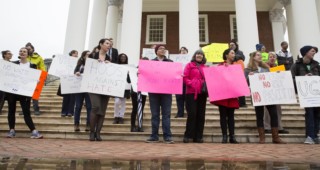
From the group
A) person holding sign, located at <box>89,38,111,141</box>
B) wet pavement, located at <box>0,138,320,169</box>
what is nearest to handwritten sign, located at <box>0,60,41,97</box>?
person holding sign, located at <box>89,38,111,141</box>

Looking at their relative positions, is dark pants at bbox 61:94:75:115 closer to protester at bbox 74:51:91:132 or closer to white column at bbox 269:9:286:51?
protester at bbox 74:51:91:132

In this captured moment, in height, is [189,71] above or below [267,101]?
above

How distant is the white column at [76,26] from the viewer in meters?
15.4

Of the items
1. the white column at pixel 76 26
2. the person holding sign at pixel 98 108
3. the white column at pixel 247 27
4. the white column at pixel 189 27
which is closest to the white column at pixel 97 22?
the white column at pixel 76 26

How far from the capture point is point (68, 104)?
789 centimetres

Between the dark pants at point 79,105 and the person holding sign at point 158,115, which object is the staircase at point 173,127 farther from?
the person holding sign at point 158,115

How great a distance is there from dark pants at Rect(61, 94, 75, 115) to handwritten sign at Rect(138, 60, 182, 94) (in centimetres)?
287

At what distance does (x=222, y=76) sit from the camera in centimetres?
607

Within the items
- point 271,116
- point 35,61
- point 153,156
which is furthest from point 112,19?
point 153,156

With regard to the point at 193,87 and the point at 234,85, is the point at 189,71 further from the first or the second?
the point at 234,85

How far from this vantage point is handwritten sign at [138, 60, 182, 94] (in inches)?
227

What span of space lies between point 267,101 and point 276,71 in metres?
0.80

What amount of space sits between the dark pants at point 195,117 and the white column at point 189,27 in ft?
25.6

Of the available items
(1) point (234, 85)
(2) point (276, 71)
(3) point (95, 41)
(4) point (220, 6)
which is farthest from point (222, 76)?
(4) point (220, 6)
